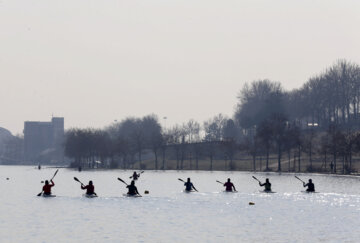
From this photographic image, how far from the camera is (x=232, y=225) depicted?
44.2 metres

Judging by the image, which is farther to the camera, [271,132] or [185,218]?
[271,132]

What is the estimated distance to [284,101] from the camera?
183750 millimetres

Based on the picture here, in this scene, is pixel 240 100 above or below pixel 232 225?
above

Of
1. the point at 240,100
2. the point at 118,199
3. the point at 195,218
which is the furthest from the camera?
the point at 240,100

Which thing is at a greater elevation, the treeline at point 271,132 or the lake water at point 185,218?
the treeline at point 271,132

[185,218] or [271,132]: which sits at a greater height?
[271,132]

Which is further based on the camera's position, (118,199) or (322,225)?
(118,199)

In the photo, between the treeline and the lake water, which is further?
the treeline

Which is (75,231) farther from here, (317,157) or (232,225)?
(317,157)

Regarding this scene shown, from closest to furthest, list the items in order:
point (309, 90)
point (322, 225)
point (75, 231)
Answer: point (75, 231)
point (322, 225)
point (309, 90)

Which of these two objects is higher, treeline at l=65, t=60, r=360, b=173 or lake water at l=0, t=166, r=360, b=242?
treeline at l=65, t=60, r=360, b=173

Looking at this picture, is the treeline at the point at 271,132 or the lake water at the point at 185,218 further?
the treeline at the point at 271,132

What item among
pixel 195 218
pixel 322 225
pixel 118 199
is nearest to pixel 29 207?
pixel 118 199

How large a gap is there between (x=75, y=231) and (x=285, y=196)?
31.6 m
